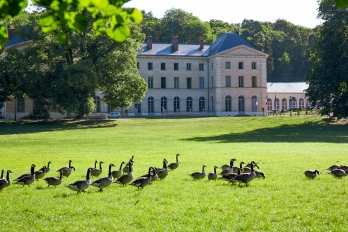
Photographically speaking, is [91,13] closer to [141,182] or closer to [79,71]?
[141,182]

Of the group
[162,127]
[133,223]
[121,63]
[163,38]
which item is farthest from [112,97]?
[133,223]

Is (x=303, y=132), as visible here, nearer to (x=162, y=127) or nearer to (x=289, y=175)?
(x=162, y=127)

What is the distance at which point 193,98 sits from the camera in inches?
3440

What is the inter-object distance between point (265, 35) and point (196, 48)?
32.8m

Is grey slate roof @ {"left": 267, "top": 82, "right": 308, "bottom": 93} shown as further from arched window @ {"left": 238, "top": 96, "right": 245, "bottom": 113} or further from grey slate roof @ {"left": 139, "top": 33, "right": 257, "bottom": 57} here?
grey slate roof @ {"left": 139, "top": 33, "right": 257, "bottom": 57}

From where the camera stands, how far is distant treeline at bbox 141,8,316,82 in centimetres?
10475

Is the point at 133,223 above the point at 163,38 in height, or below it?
below

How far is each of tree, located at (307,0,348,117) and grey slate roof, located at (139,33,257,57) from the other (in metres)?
26.0

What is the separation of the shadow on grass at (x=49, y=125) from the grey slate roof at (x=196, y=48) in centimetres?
2645

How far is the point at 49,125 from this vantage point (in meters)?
57.8

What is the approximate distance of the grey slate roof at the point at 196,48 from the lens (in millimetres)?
84812

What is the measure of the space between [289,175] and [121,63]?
4543cm

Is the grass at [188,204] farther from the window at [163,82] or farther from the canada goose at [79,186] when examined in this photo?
the window at [163,82]

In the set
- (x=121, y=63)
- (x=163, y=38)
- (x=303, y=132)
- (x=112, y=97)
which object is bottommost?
(x=303, y=132)
